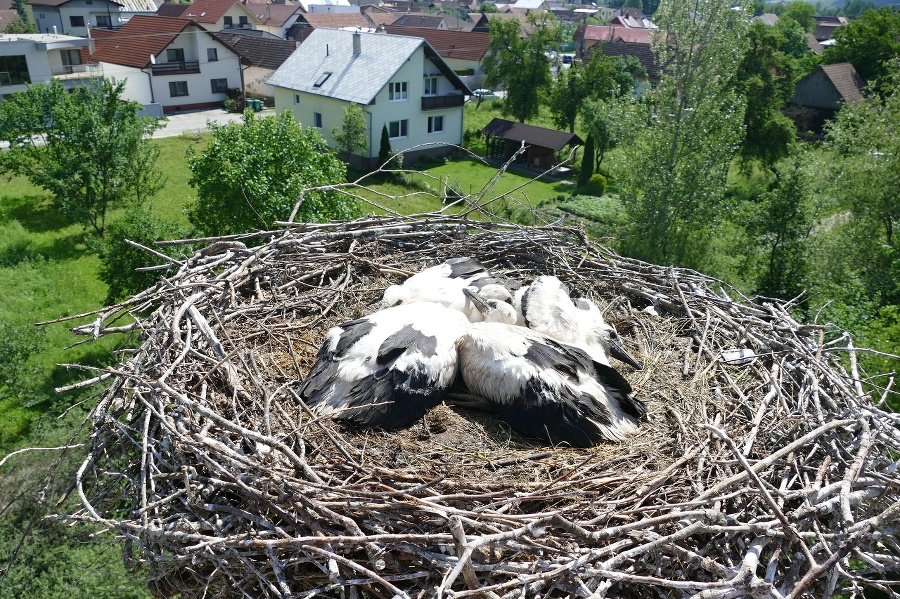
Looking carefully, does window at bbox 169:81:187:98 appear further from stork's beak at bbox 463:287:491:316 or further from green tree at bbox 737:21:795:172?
stork's beak at bbox 463:287:491:316

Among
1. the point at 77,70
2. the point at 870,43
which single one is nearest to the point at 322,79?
the point at 77,70

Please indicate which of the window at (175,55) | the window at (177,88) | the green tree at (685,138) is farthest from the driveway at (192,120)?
the green tree at (685,138)

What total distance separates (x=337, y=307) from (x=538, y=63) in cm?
3061

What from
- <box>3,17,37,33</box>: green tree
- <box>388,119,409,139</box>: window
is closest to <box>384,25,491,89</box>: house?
<box>388,119,409,139</box>: window

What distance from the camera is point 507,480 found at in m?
3.87

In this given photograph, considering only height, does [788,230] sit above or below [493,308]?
below

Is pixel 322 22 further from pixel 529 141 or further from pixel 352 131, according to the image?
pixel 352 131

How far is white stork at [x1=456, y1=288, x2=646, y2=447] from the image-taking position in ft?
14.0

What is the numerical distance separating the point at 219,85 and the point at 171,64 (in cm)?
279

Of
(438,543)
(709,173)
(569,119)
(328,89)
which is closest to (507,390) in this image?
(438,543)

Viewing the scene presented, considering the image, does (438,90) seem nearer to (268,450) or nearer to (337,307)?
(337,307)

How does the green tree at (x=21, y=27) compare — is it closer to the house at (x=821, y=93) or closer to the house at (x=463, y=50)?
the house at (x=463, y=50)

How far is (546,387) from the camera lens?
4281mm

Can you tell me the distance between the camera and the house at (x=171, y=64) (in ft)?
105
